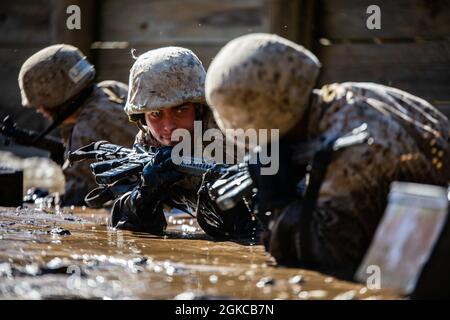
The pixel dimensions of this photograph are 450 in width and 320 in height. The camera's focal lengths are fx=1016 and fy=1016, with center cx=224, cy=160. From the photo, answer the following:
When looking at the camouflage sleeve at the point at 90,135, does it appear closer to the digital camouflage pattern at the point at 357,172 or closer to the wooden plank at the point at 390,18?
the wooden plank at the point at 390,18

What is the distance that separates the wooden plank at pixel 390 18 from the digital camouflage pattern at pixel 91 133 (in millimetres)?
2197

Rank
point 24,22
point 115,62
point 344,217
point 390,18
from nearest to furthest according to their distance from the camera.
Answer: point 344,217, point 390,18, point 115,62, point 24,22

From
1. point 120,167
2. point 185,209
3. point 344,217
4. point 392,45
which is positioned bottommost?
point 185,209

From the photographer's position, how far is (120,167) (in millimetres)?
6316

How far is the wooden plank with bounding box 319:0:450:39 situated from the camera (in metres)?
8.73

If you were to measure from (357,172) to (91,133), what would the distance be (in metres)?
4.21

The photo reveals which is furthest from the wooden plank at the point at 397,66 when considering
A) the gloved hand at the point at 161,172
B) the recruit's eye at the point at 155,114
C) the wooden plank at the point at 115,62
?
the gloved hand at the point at 161,172

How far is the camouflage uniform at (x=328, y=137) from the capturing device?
4406 millimetres

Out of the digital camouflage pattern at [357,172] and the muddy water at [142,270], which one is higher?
the digital camouflage pattern at [357,172]

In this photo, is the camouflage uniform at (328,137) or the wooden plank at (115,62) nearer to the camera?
the camouflage uniform at (328,137)

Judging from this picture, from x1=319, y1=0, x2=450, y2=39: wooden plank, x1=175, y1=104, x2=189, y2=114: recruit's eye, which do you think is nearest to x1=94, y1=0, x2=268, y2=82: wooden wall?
x1=319, y1=0, x2=450, y2=39: wooden plank

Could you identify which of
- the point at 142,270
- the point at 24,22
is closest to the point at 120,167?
the point at 142,270

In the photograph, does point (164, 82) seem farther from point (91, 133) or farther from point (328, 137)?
point (91, 133)

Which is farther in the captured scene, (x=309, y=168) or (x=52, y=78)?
(x=52, y=78)
